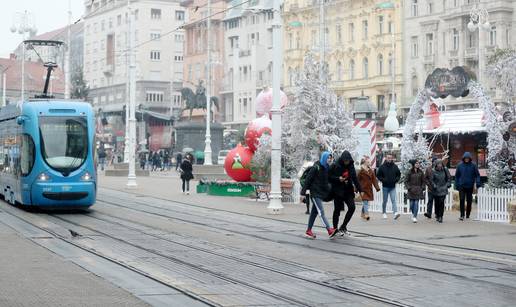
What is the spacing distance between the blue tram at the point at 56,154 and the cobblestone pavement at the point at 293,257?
634mm

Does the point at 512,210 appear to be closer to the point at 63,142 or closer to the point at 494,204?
the point at 494,204

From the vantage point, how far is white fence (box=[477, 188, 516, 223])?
79.0 ft

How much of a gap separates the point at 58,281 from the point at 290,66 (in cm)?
7493

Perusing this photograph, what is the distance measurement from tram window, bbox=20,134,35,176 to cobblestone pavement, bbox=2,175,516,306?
129 centimetres

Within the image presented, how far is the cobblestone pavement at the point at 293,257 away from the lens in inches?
464

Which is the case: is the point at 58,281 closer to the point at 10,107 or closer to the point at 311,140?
the point at 10,107

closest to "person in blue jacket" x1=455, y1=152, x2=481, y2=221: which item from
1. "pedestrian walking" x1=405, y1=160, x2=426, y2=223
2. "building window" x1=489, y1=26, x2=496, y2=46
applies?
"pedestrian walking" x1=405, y1=160, x2=426, y2=223

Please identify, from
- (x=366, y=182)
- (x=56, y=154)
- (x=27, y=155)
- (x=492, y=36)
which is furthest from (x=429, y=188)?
(x=492, y=36)

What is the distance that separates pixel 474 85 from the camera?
28656 millimetres

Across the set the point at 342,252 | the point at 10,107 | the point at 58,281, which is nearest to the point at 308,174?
the point at 342,252

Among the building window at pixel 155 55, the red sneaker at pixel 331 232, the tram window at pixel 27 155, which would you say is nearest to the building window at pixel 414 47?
the tram window at pixel 27 155

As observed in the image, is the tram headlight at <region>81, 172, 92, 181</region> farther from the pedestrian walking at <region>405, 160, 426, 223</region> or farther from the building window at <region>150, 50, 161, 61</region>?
the building window at <region>150, 50, 161, 61</region>

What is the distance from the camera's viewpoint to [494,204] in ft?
80.0

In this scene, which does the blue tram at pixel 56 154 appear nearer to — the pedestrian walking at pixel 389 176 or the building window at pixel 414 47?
the pedestrian walking at pixel 389 176
